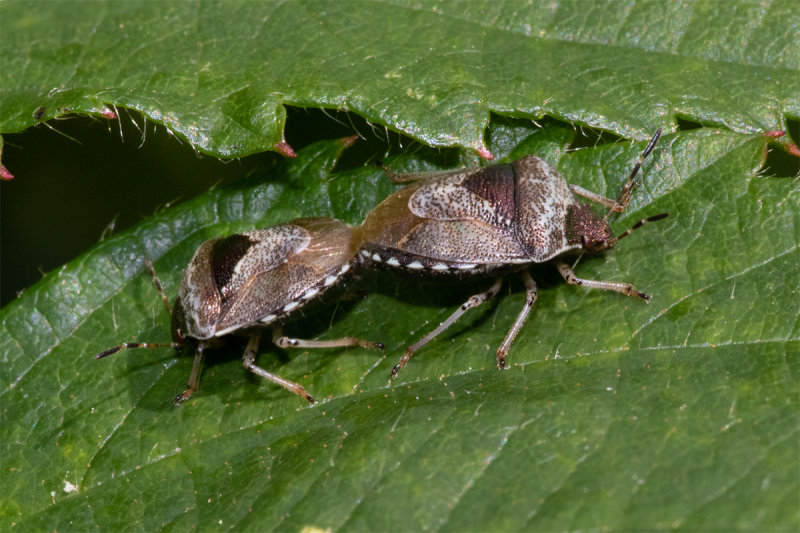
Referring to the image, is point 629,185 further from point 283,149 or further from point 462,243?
point 283,149

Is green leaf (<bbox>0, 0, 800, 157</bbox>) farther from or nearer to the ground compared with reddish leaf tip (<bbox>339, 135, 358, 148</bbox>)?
farther from the ground

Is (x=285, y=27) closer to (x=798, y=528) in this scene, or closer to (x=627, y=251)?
(x=627, y=251)

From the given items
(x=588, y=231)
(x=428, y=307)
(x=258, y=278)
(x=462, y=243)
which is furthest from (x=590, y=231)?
(x=258, y=278)

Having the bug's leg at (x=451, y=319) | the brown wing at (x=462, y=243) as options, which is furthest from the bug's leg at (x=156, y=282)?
the bug's leg at (x=451, y=319)

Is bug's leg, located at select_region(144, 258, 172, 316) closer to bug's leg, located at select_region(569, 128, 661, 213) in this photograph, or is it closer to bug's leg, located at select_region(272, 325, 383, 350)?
bug's leg, located at select_region(272, 325, 383, 350)

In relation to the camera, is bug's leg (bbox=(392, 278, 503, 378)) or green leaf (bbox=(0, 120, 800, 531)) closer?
green leaf (bbox=(0, 120, 800, 531))

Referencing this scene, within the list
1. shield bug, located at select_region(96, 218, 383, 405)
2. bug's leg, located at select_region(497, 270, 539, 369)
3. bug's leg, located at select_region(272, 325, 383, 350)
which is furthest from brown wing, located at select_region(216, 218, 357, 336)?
bug's leg, located at select_region(497, 270, 539, 369)

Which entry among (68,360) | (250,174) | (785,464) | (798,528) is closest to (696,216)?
(785,464)
